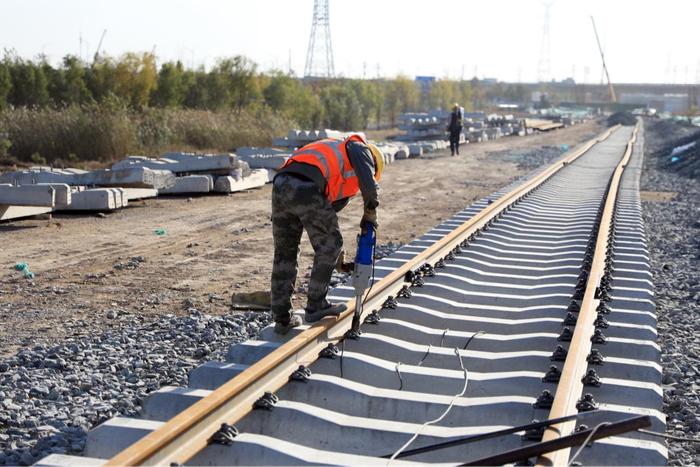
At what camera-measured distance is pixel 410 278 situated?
25.4 feet

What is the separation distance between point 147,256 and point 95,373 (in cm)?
485

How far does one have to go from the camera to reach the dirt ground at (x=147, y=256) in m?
7.94

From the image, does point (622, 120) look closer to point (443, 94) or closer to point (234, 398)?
point (443, 94)

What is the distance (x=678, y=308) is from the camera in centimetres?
834

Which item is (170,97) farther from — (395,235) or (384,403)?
(384,403)

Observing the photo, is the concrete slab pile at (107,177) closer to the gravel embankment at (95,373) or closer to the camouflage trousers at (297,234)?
the gravel embankment at (95,373)

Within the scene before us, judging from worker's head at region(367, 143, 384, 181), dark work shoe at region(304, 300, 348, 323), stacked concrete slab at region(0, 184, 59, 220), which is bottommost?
dark work shoe at region(304, 300, 348, 323)

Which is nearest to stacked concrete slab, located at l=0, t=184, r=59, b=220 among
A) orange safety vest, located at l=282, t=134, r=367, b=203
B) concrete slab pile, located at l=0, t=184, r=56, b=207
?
concrete slab pile, located at l=0, t=184, r=56, b=207

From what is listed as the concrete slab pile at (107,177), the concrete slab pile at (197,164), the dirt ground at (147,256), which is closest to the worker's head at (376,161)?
the dirt ground at (147,256)

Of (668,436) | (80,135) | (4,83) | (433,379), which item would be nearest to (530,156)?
(80,135)

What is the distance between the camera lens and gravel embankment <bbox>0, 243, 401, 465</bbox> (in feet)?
15.9

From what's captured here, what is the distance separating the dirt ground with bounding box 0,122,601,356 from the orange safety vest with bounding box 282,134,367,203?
2547 mm

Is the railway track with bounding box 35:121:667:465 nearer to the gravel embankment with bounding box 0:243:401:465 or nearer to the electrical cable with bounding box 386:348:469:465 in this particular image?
the electrical cable with bounding box 386:348:469:465

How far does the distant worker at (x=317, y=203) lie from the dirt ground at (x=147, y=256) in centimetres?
200
